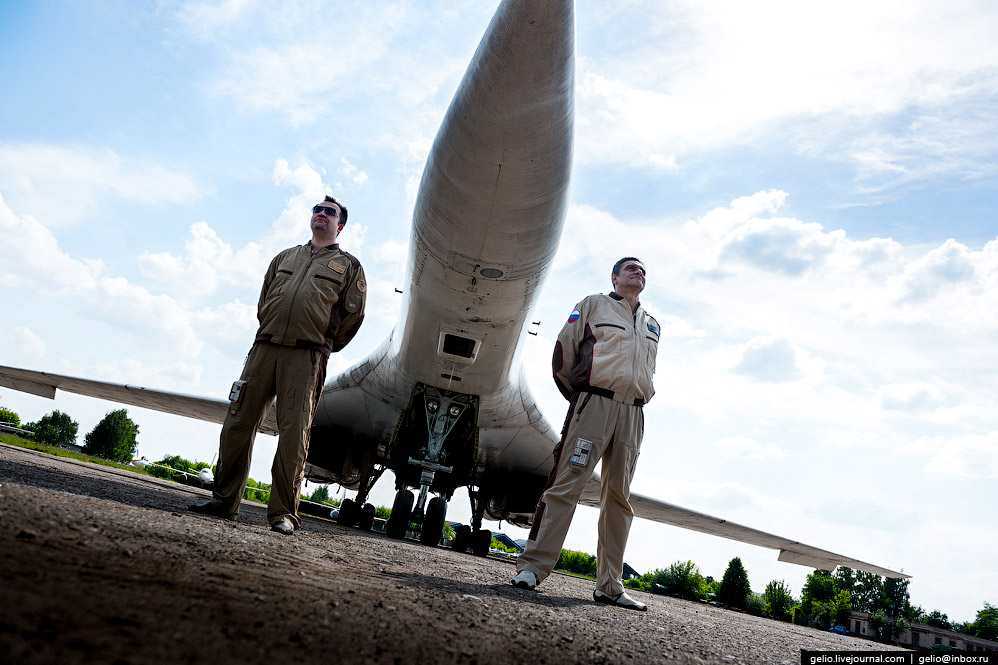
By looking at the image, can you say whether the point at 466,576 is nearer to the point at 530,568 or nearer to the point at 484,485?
the point at 530,568

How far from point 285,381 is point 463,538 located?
5.72m

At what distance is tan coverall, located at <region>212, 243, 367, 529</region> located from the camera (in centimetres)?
345

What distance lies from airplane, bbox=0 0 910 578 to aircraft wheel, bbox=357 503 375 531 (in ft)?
0.11

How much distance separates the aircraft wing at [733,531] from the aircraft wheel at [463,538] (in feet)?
6.44

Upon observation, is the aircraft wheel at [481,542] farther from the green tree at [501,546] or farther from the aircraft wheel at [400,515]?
the green tree at [501,546]

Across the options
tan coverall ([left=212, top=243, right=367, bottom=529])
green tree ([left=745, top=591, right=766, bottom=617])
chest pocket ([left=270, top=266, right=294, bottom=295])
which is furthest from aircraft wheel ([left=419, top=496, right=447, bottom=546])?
green tree ([left=745, top=591, right=766, bottom=617])

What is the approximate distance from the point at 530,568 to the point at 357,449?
647 centimetres

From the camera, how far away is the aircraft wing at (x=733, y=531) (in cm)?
916

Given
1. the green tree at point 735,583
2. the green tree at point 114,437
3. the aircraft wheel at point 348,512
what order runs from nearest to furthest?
the aircraft wheel at point 348,512 → the green tree at point 735,583 → the green tree at point 114,437

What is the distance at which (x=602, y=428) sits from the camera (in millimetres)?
3484

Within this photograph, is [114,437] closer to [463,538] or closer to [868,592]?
[463,538]

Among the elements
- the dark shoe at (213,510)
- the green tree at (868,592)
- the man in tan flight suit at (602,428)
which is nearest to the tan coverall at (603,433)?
the man in tan flight suit at (602,428)

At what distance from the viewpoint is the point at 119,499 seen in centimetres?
287

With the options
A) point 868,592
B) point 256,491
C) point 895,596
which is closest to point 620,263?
point 895,596
